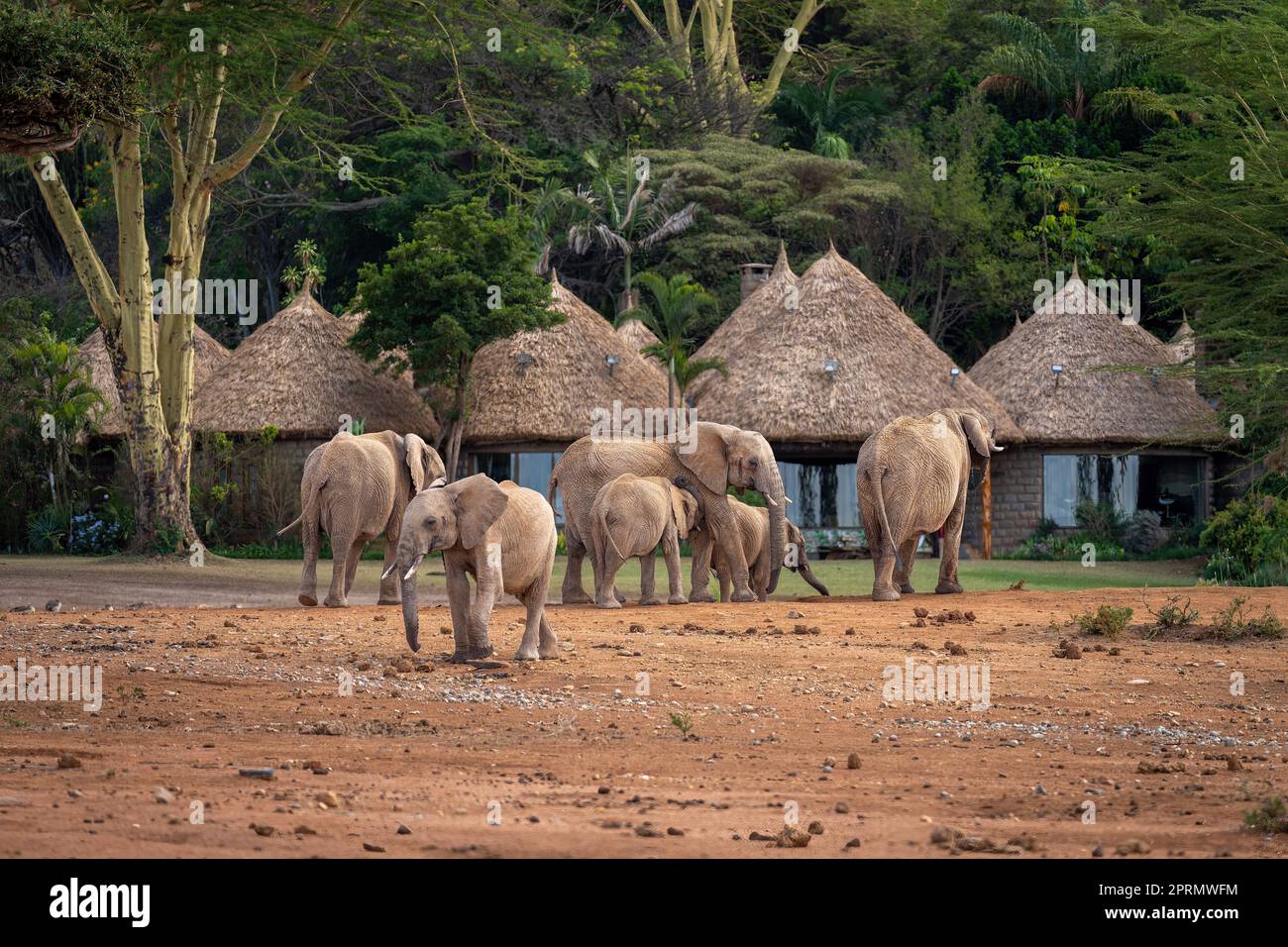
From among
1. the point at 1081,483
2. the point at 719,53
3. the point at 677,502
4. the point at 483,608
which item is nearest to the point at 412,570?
the point at 483,608

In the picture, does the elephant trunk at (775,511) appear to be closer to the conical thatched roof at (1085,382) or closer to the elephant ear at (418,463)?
the elephant ear at (418,463)

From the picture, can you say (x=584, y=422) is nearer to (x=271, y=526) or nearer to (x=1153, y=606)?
(x=271, y=526)

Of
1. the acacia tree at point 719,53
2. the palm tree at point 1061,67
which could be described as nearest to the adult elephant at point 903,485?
the palm tree at point 1061,67

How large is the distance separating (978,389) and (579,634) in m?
17.3

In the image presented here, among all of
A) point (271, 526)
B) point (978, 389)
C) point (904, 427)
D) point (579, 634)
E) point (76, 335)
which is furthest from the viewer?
point (76, 335)

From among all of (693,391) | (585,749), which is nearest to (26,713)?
(585,749)

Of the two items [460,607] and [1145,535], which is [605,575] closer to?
[460,607]

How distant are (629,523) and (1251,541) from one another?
9484 mm

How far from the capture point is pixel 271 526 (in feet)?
89.8

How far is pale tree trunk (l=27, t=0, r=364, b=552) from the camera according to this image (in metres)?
21.8

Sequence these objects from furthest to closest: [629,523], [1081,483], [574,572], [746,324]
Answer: [1081,483] < [746,324] < [574,572] < [629,523]

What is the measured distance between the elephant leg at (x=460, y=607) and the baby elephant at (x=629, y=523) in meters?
4.52

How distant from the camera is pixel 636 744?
8.50m

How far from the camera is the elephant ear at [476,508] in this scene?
409 inches
